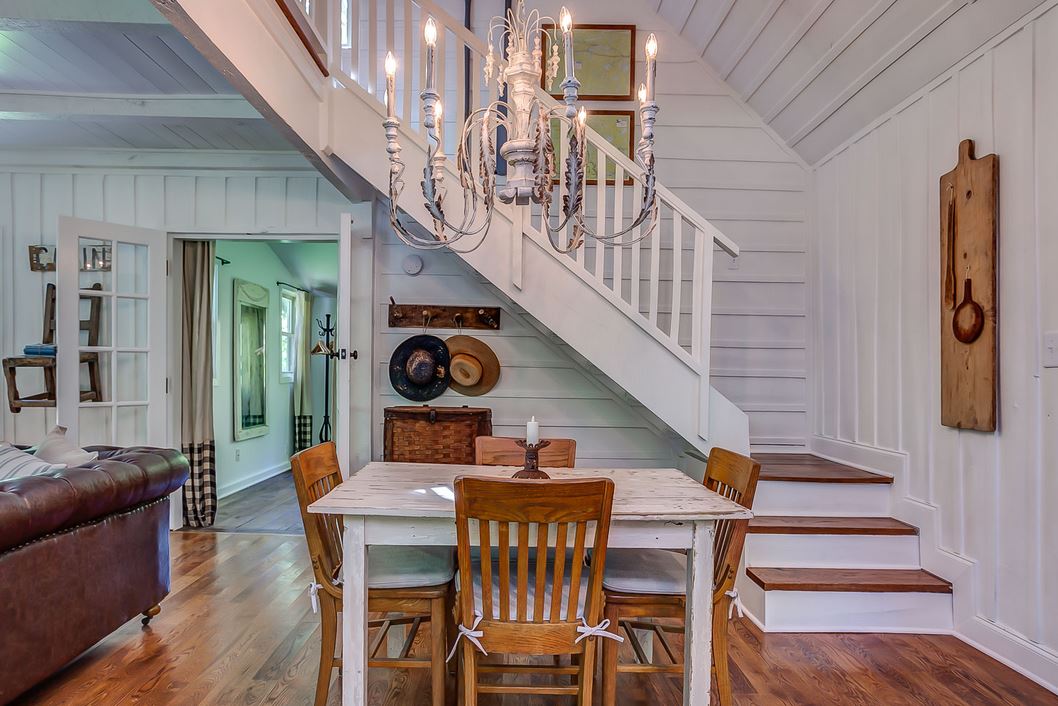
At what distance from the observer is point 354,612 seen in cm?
190

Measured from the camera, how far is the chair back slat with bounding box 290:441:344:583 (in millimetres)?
1974

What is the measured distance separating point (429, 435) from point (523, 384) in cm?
76

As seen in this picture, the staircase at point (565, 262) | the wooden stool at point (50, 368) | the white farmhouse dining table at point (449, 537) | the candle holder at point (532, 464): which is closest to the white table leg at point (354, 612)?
the white farmhouse dining table at point (449, 537)

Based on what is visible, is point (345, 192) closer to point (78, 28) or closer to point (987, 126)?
point (78, 28)

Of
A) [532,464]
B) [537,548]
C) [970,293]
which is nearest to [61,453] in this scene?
[532,464]

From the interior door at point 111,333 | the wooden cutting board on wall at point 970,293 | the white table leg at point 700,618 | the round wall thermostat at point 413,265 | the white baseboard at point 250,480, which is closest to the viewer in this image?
the white table leg at point 700,618

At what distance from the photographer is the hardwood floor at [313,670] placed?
2.22 metres

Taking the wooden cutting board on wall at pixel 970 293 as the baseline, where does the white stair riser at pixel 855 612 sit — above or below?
below

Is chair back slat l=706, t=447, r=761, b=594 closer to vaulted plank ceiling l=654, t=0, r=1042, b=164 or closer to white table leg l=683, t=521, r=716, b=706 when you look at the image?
white table leg l=683, t=521, r=716, b=706

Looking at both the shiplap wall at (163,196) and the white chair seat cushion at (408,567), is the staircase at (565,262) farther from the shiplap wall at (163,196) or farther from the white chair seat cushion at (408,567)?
the white chair seat cushion at (408,567)

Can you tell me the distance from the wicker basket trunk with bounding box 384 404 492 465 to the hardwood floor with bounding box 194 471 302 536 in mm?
1026

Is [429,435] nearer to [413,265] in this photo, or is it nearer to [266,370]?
[413,265]

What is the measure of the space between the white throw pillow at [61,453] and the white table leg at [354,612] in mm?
1326

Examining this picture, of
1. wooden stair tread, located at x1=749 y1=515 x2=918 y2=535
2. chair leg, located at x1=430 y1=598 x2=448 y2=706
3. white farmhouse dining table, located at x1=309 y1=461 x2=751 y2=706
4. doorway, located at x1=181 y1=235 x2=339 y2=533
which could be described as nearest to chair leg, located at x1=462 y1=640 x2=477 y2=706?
chair leg, located at x1=430 y1=598 x2=448 y2=706
